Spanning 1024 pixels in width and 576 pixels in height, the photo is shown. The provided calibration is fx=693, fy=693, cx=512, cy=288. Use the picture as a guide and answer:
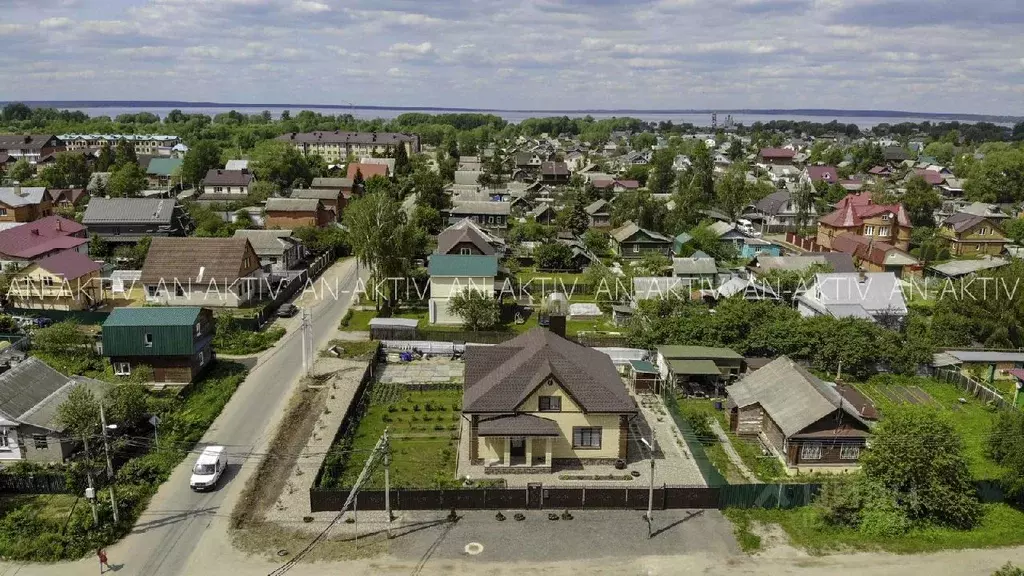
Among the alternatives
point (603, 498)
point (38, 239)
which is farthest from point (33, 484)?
point (38, 239)

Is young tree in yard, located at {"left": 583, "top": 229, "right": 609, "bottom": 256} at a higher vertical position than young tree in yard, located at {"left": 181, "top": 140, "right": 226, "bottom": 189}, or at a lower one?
lower

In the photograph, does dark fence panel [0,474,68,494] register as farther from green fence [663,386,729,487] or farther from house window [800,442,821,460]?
house window [800,442,821,460]

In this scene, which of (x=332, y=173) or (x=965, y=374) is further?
(x=332, y=173)

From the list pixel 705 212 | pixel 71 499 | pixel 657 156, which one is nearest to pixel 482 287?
pixel 71 499

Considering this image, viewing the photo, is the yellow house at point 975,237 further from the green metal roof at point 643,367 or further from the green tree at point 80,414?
the green tree at point 80,414

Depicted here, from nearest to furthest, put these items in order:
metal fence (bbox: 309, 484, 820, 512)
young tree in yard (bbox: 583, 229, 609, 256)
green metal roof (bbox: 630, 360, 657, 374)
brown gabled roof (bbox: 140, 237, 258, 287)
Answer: metal fence (bbox: 309, 484, 820, 512) → green metal roof (bbox: 630, 360, 657, 374) → brown gabled roof (bbox: 140, 237, 258, 287) → young tree in yard (bbox: 583, 229, 609, 256)

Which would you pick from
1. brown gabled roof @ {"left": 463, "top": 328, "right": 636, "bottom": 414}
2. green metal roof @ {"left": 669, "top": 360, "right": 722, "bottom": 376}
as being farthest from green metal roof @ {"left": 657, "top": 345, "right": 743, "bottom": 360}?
brown gabled roof @ {"left": 463, "top": 328, "right": 636, "bottom": 414}

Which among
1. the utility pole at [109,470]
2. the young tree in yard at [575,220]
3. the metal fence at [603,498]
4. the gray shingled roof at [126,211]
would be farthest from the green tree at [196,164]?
the metal fence at [603,498]

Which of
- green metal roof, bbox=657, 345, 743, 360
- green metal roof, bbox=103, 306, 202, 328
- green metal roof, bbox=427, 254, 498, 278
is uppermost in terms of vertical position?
green metal roof, bbox=427, 254, 498, 278

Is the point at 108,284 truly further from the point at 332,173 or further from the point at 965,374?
the point at 332,173
